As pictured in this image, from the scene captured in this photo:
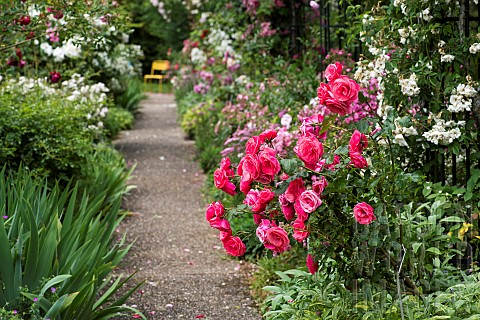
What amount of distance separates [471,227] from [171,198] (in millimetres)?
3677

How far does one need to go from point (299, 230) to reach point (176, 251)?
103 inches

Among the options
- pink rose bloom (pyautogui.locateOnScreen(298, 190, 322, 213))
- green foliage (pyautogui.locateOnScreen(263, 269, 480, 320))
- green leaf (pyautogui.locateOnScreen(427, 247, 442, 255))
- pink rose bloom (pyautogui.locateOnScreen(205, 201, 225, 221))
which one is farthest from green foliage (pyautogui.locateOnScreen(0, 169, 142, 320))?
green leaf (pyautogui.locateOnScreen(427, 247, 442, 255))

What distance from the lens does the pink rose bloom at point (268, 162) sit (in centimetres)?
270

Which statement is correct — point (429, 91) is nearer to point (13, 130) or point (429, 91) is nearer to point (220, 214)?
point (220, 214)

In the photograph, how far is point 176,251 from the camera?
205 inches

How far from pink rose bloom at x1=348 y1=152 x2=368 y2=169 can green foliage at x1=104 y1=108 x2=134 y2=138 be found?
751cm

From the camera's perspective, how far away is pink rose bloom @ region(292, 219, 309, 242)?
2711mm

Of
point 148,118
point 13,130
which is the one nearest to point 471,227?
point 13,130

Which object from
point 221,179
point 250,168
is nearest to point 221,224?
point 221,179

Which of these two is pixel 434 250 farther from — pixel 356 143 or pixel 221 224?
pixel 221 224

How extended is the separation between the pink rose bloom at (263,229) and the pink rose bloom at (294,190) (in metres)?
0.12

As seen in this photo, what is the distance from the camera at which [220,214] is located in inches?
113

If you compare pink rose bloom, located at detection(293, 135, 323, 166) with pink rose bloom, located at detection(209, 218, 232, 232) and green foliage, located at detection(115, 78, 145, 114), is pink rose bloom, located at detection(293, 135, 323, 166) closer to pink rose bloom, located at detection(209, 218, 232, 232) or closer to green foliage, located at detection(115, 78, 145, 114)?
pink rose bloom, located at detection(209, 218, 232, 232)

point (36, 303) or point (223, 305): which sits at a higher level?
point (36, 303)
